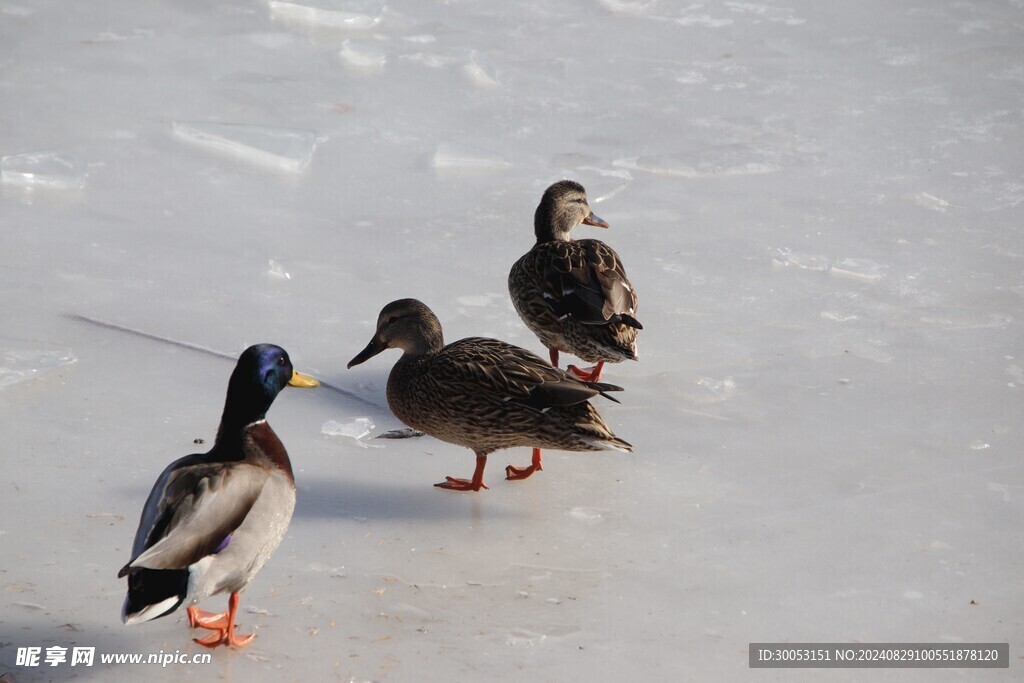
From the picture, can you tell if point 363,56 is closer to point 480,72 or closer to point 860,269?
point 480,72

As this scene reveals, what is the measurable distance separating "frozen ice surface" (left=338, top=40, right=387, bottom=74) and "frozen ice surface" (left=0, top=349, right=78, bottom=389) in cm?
353

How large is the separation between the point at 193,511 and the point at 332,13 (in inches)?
223

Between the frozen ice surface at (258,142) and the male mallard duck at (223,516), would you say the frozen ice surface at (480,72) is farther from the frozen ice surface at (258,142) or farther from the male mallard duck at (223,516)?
the male mallard duck at (223,516)

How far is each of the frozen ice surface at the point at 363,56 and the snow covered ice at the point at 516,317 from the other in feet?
0.08

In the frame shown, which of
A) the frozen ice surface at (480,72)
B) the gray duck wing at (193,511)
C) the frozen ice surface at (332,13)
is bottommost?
the gray duck wing at (193,511)

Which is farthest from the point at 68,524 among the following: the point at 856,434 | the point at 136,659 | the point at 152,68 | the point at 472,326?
the point at 152,68

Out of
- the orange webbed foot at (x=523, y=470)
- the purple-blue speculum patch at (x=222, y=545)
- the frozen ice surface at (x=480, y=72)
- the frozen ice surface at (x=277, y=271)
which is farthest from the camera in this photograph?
the frozen ice surface at (x=480, y=72)

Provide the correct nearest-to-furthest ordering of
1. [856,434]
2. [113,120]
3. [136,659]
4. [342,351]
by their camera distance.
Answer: [136,659] → [856,434] → [342,351] → [113,120]

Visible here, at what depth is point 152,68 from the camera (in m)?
7.22

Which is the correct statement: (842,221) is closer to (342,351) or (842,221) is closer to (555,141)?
(555,141)

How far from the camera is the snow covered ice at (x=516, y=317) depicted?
3359mm

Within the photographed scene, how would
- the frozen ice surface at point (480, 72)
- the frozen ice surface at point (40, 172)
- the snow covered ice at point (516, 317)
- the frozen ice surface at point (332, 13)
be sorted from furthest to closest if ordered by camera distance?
1. the frozen ice surface at point (332, 13)
2. the frozen ice surface at point (480, 72)
3. the frozen ice surface at point (40, 172)
4. the snow covered ice at point (516, 317)

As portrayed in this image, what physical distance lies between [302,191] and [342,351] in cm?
155

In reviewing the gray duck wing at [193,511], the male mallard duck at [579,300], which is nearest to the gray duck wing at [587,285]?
the male mallard duck at [579,300]
